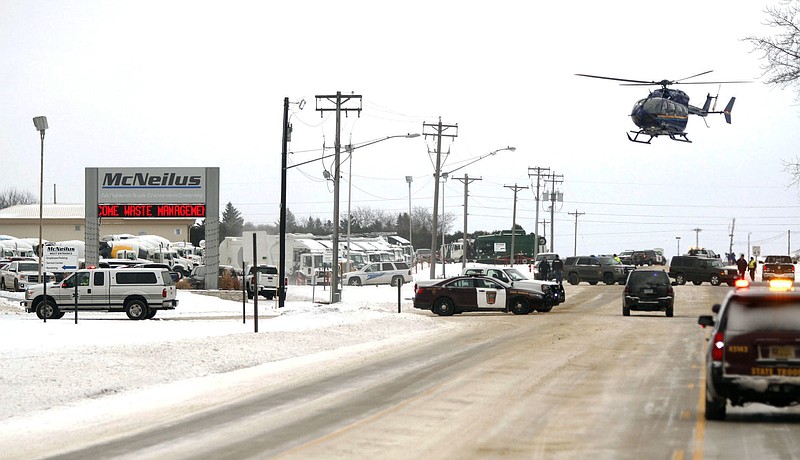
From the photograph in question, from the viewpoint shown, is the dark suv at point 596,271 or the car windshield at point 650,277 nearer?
the car windshield at point 650,277

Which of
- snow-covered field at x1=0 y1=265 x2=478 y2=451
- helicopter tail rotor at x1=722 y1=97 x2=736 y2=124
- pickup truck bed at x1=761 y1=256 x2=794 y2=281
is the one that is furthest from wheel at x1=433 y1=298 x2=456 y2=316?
pickup truck bed at x1=761 y1=256 x2=794 y2=281

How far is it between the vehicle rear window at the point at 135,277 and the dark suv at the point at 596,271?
35.6 m

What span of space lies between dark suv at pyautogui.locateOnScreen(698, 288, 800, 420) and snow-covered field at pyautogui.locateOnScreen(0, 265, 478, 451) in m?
8.46

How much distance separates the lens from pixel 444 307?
130ft

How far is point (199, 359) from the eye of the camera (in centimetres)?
2136

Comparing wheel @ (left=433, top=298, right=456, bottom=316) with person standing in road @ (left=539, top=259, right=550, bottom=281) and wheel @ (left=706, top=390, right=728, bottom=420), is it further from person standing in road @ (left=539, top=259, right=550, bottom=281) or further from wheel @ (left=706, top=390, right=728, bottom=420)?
wheel @ (left=706, top=390, right=728, bottom=420)

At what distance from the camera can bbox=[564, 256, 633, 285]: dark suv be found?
6588 centimetres

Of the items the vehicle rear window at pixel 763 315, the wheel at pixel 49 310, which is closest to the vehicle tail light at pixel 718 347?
the vehicle rear window at pixel 763 315

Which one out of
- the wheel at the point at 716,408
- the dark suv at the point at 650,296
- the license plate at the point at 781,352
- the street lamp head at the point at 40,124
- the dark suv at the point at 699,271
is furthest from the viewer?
the dark suv at the point at 699,271

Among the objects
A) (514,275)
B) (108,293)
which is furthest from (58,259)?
(514,275)

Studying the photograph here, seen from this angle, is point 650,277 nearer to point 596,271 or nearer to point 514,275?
point 514,275

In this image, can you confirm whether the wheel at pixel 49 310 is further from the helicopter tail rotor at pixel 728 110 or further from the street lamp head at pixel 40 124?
the helicopter tail rotor at pixel 728 110

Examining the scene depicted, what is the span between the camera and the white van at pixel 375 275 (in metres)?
64.9

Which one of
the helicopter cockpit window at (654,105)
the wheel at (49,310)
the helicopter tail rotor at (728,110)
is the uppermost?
the helicopter tail rotor at (728,110)
